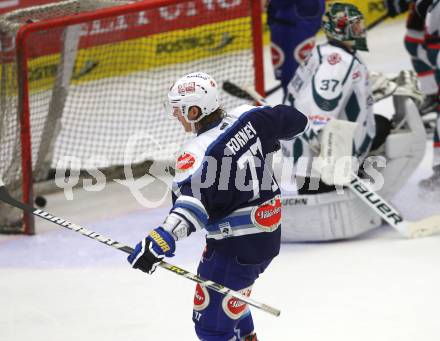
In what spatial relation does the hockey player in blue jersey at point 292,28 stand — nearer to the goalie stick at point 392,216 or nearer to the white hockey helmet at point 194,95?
the goalie stick at point 392,216

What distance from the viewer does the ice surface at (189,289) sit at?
13.5ft

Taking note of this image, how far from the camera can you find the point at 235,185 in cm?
330

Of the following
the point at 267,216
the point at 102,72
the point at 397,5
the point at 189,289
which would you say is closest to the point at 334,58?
the point at 189,289

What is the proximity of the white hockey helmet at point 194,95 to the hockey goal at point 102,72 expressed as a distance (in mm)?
1324

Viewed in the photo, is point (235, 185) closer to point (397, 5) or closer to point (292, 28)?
point (292, 28)

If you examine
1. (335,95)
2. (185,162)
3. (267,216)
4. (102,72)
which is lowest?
(102,72)

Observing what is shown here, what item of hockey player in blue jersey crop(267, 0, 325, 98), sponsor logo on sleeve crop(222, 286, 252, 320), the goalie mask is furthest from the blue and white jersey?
hockey player in blue jersey crop(267, 0, 325, 98)

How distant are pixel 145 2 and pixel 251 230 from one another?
2.49 m

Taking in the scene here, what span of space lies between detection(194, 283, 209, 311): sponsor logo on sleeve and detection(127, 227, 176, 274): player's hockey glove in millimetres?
366

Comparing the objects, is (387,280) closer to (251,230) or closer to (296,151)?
(296,151)

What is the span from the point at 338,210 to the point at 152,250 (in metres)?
2.13

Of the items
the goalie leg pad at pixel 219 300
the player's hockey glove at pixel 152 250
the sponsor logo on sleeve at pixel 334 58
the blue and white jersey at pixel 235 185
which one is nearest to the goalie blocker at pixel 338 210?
the sponsor logo on sleeve at pixel 334 58

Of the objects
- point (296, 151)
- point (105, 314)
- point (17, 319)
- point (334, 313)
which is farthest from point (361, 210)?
point (17, 319)

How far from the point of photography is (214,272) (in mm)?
3387
